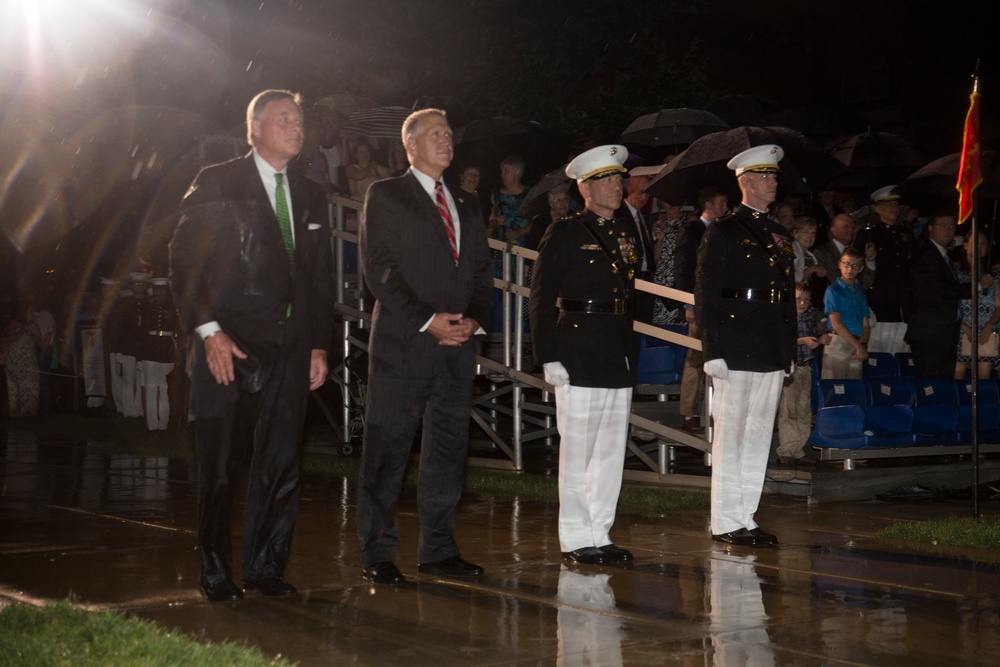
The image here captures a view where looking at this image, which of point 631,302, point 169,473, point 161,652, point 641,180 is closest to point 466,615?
point 161,652

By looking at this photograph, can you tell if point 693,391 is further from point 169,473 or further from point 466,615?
point 466,615

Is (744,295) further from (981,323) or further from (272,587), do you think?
(981,323)

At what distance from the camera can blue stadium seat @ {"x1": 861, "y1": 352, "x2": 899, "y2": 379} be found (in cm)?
1215

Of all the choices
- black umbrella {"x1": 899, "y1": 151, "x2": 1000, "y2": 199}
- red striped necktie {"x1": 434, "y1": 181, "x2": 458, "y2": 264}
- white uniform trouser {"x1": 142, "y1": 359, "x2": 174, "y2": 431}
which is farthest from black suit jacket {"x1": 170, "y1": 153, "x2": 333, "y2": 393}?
white uniform trouser {"x1": 142, "y1": 359, "x2": 174, "y2": 431}

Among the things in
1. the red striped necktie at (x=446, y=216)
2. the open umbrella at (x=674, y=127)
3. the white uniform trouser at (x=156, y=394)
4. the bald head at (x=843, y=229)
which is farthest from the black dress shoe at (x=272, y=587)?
the white uniform trouser at (x=156, y=394)

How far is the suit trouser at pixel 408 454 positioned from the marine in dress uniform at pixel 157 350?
37.2ft

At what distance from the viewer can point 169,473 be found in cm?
1173

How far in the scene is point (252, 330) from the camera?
5953 millimetres

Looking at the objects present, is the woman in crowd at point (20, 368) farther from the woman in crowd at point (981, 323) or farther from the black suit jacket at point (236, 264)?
the black suit jacket at point (236, 264)

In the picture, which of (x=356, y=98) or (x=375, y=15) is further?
(x=375, y=15)

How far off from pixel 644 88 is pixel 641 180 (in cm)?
837

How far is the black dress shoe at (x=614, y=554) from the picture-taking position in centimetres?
711

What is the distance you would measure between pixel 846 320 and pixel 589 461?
4.98 meters

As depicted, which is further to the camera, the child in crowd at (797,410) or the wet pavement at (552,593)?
the child in crowd at (797,410)
